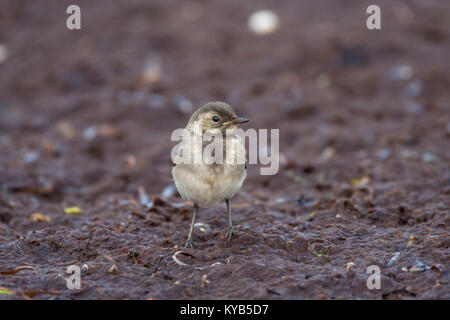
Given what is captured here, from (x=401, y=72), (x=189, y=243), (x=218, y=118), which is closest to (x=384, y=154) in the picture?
(x=401, y=72)

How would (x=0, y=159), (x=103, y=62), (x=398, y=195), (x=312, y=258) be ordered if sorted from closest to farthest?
(x=312, y=258), (x=398, y=195), (x=0, y=159), (x=103, y=62)

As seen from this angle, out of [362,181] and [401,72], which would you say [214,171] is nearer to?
[362,181]

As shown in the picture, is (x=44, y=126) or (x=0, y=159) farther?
(x=44, y=126)

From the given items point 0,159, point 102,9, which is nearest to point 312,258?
point 0,159

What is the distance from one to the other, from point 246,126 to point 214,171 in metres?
4.84

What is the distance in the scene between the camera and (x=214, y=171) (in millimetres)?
5066

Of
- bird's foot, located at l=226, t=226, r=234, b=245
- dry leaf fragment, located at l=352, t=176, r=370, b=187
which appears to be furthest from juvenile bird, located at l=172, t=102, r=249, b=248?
dry leaf fragment, located at l=352, t=176, r=370, b=187

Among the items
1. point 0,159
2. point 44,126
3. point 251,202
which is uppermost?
point 44,126

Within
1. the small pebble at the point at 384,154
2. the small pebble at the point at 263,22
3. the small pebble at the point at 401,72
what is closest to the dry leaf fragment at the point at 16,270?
the small pebble at the point at 384,154

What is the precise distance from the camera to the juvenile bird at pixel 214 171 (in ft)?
16.7

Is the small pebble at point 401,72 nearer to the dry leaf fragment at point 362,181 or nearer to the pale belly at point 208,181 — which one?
the dry leaf fragment at point 362,181
